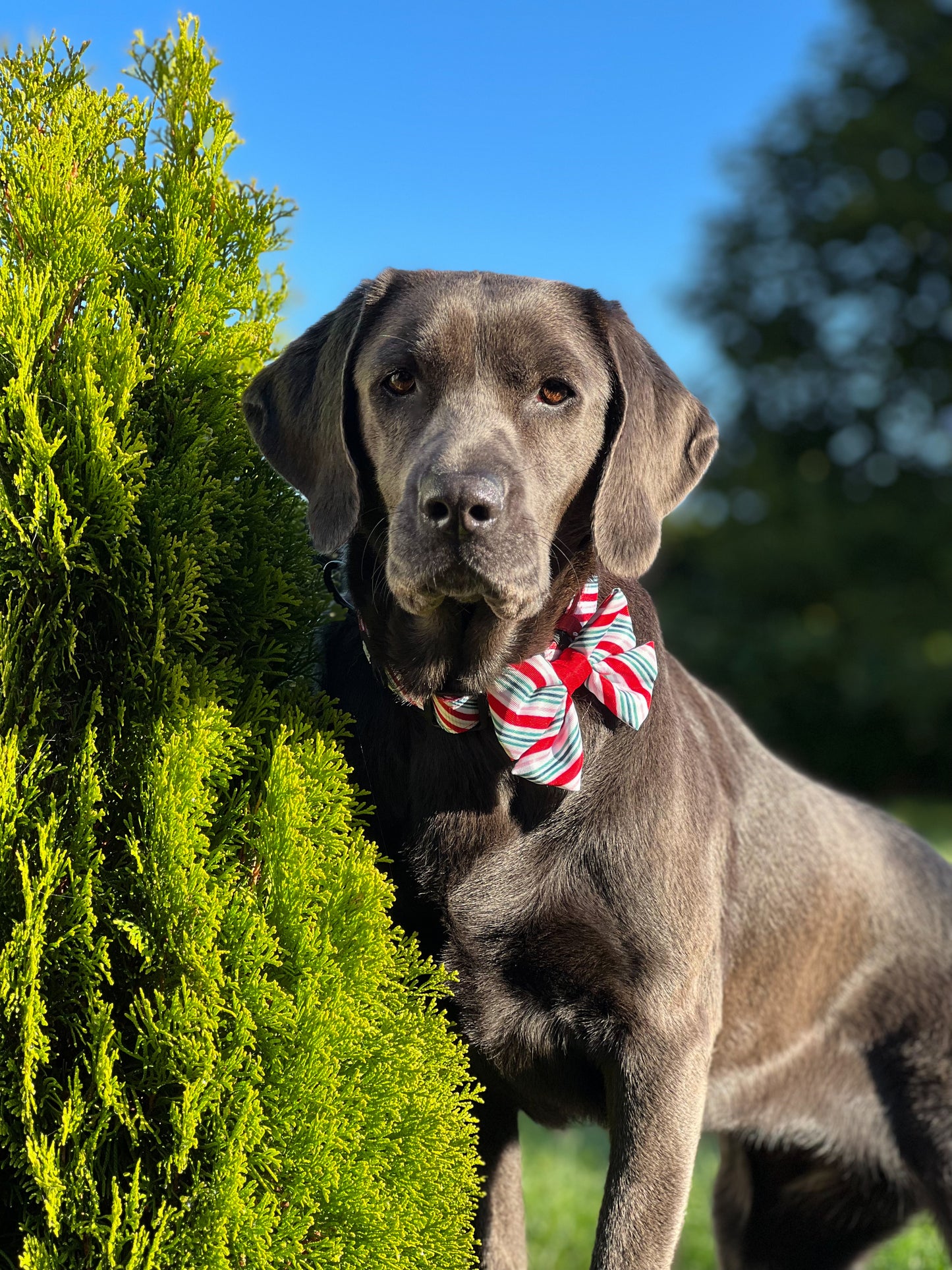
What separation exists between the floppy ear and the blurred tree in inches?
875

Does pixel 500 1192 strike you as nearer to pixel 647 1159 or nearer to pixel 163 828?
pixel 647 1159

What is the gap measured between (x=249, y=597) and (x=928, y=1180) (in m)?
2.90

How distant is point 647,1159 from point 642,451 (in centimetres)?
161

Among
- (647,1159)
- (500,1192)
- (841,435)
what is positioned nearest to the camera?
(647,1159)

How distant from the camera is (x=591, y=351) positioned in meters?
2.82

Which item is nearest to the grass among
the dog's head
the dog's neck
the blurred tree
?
the dog's neck

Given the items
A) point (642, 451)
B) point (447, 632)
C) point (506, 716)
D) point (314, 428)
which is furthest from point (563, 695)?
point (314, 428)

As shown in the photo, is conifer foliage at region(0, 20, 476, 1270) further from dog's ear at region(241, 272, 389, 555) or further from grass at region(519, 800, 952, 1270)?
grass at region(519, 800, 952, 1270)

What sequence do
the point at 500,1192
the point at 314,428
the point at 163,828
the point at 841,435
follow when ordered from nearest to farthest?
1. the point at 163,828
2. the point at 314,428
3. the point at 500,1192
4. the point at 841,435

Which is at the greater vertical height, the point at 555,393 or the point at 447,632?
the point at 555,393

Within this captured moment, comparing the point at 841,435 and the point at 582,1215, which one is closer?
the point at 582,1215

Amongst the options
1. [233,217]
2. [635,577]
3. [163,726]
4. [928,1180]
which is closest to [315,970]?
[163,726]

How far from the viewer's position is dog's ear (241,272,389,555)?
255cm

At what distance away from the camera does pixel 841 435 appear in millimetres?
27828
